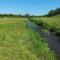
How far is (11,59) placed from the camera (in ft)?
51.9

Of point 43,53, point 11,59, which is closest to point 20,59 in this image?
point 11,59

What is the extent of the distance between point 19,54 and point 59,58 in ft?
12.7

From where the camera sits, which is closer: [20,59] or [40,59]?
[20,59]

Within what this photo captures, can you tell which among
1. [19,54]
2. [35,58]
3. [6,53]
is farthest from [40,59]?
[6,53]

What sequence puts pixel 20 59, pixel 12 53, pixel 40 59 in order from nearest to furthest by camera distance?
pixel 20 59
pixel 40 59
pixel 12 53

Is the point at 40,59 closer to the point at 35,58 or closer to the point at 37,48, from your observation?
the point at 35,58

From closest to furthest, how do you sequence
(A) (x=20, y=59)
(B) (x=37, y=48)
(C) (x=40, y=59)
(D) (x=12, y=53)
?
1. (A) (x=20, y=59)
2. (C) (x=40, y=59)
3. (D) (x=12, y=53)
4. (B) (x=37, y=48)

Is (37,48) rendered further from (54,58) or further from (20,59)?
(20,59)

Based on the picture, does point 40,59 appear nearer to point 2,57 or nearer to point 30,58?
point 30,58

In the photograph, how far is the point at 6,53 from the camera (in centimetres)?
1789

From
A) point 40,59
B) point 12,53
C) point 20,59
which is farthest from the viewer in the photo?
point 12,53

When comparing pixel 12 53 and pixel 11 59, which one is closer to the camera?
pixel 11 59

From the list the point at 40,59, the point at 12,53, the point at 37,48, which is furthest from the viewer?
the point at 37,48

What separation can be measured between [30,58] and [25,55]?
110cm
